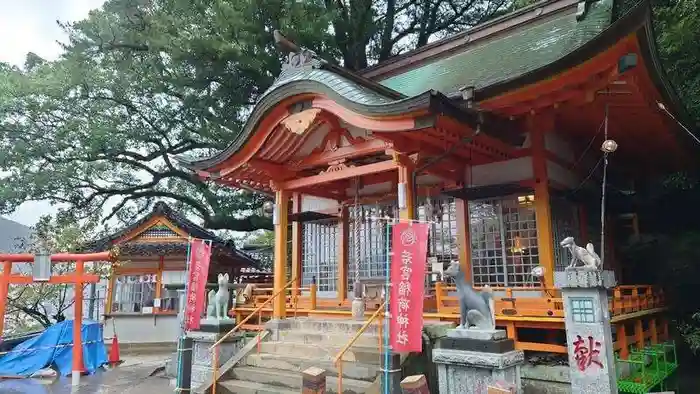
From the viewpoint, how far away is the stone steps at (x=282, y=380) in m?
7.19

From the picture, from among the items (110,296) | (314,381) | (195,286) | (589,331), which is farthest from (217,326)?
(110,296)

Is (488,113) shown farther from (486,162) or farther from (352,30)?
(352,30)

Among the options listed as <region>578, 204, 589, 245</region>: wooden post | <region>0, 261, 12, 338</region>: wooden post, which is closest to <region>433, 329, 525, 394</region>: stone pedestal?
<region>578, 204, 589, 245</region>: wooden post

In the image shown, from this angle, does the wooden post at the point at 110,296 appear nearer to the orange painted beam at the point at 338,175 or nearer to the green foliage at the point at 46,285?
the green foliage at the point at 46,285

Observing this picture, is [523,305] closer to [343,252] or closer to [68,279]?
[343,252]

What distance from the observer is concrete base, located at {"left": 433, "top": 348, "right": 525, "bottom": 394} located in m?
5.48

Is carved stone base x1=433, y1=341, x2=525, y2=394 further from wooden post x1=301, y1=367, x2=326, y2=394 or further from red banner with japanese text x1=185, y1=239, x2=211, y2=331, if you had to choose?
red banner with japanese text x1=185, y1=239, x2=211, y2=331

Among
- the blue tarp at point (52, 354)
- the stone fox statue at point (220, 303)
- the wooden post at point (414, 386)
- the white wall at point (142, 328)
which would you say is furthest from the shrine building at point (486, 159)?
the white wall at point (142, 328)

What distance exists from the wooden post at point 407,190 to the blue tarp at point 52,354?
10.6 m

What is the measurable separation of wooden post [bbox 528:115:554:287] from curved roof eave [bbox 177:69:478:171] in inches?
79.1

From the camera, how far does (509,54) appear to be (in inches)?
449

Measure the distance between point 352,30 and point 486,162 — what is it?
12.9 metres

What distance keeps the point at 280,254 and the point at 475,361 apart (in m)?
5.77

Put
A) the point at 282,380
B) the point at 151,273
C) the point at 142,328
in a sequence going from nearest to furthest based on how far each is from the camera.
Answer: the point at 282,380
the point at 142,328
the point at 151,273
